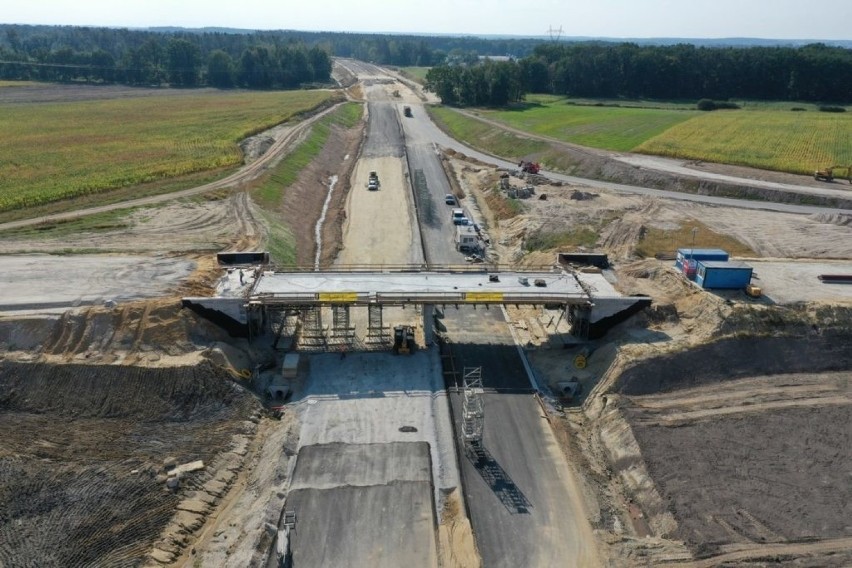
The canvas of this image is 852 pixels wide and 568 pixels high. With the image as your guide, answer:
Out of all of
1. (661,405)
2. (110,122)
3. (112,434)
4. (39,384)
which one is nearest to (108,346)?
(39,384)

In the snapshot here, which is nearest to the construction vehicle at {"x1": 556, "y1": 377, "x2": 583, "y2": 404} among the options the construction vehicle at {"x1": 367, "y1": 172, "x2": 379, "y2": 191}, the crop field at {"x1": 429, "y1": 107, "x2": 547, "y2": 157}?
the construction vehicle at {"x1": 367, "y1": 172, "x2": 379, "y2": 191}

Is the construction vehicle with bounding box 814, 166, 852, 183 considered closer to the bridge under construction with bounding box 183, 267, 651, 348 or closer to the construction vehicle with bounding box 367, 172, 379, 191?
the bridge under construction with bounding box 183, 267, 651, 348

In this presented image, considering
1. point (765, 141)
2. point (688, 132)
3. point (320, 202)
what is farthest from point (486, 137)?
point (320, 202)

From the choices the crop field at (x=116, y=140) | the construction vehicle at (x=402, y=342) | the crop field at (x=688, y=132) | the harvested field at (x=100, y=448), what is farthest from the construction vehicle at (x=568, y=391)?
the crop field at (x=688, y=132)

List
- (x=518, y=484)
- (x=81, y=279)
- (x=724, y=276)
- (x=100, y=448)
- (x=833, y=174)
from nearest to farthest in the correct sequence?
(x=518, y=484), (x=100, y=448), (x=724, y=276), (x=81, y=279), (x=833, y=174)

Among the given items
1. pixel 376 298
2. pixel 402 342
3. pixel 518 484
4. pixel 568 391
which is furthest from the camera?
pixel 402 342

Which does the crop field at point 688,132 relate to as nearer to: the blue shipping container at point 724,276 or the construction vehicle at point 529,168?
the construction vehicle at point 529,168

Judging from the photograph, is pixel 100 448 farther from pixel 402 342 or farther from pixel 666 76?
pixel 666 76
